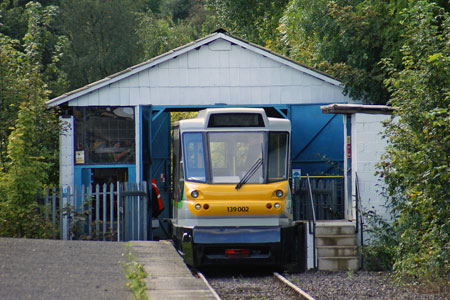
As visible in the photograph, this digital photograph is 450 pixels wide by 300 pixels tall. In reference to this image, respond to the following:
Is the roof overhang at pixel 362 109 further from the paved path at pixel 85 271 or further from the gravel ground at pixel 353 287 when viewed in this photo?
the paved path at pixel 85 271

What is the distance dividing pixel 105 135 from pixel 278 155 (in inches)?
247

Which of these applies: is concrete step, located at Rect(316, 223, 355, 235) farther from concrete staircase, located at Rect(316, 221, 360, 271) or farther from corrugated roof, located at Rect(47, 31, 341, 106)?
corrugated roof, located at Rect(47, 31, 341, 106)

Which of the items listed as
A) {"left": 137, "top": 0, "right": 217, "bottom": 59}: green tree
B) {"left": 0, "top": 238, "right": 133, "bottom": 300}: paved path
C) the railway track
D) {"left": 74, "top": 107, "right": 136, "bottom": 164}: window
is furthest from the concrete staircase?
{"left": 137, "top": 0, "right": 217, "bottom": 59}: green tree

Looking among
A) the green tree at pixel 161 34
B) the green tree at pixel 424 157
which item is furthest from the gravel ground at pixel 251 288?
the green tree at pixel 161 34

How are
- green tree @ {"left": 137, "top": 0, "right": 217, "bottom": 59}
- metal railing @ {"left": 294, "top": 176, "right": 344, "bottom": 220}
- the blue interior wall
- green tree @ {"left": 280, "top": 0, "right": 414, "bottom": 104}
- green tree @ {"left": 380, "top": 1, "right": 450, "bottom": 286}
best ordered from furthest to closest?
green tree @ {"left": 137, "top": 0, "right": 217, "bottom": 59}, the blue interior wall, green tree @ {"left": 280, "top": 0, "right": 414, "bottom": 104}, metal railing @ {"left": 294, "top": 176, "right": 344, "bottom": 220}, green tree @ {"left": 380, "top": 1, "right": 450, "bottom": 286}

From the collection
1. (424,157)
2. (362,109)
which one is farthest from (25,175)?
(424,157)

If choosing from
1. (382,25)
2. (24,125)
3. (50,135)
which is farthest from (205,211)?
(382,25)

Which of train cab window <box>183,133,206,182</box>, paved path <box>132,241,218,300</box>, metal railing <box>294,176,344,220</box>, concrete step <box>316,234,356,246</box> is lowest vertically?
paved path <box>132,241,218,300</box>

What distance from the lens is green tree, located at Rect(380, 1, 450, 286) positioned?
10977mm

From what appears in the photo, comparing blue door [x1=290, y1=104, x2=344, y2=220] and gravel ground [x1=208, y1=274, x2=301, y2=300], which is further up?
blue door [x1=290, y1=104, x2=344, y2=220]

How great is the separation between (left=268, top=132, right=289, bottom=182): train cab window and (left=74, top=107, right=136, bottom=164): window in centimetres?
571

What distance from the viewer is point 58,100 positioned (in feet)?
61.8

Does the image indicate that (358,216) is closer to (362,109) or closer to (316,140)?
(362,109)

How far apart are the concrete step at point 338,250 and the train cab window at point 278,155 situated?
62.0 inches
